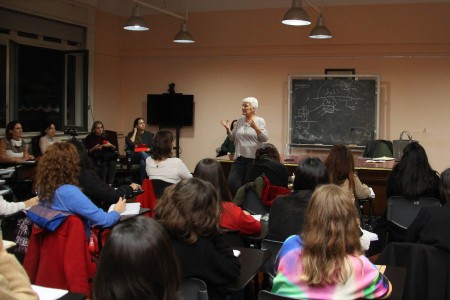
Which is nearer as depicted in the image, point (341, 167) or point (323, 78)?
point (341, 167)

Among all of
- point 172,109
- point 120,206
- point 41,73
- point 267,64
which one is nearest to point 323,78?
point 267,64

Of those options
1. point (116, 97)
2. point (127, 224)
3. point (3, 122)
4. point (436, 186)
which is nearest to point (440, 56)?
point (436, 186)

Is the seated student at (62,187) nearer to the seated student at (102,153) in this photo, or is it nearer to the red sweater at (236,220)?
the red sweater at (236,220)

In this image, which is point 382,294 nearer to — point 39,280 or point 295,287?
point 295,287

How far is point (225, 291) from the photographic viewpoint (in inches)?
91.7

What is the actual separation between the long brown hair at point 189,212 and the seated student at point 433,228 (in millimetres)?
1244

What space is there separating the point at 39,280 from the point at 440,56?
727 centimetres

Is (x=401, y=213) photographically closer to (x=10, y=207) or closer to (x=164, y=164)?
(x=164, y=164)

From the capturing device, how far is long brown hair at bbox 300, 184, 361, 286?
2.04 m

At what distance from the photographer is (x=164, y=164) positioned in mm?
4641

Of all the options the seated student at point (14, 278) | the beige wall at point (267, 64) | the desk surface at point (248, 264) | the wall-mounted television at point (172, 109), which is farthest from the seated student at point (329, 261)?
the wall-mounted television at point (172, 109)

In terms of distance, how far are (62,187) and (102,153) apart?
552 cm

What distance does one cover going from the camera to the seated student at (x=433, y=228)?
2.77m

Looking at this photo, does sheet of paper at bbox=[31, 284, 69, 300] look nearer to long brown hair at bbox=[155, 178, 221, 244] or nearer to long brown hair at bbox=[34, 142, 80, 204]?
long brown hair at bbox=[155, 178, 221, 244]
